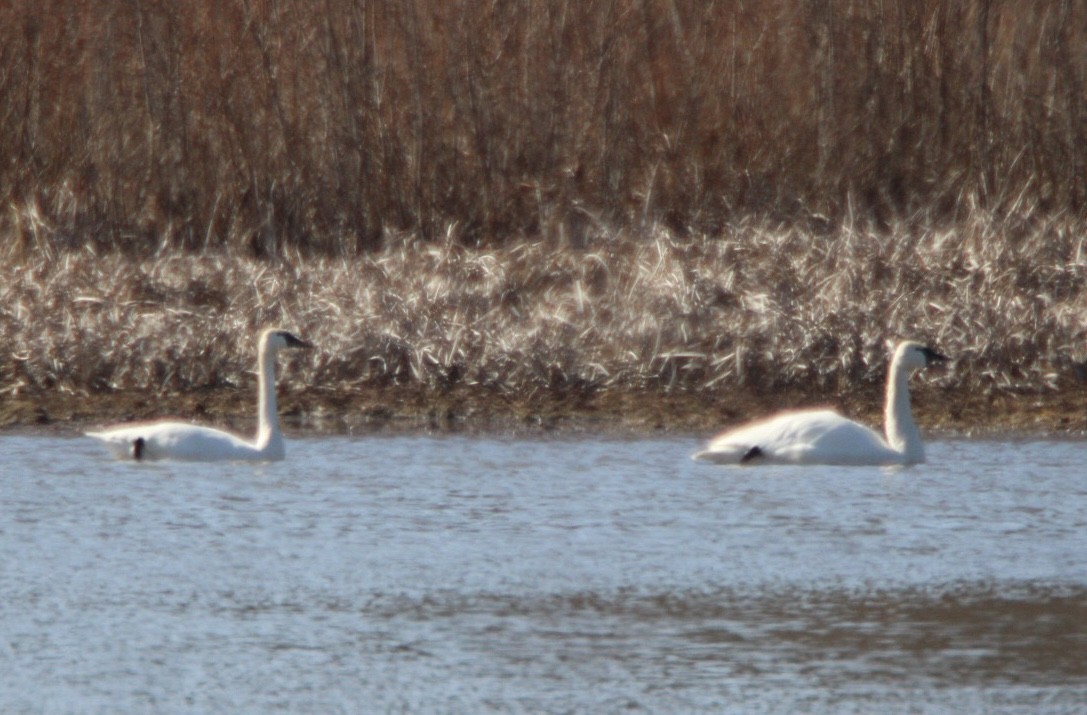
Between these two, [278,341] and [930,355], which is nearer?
[930,355]

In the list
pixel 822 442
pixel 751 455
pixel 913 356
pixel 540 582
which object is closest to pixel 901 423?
pixel 822 442

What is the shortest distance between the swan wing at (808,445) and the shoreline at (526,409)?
1.02 meters

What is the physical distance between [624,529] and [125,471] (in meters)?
2.90

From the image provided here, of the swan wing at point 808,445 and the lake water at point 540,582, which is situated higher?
the swan wing at point 808,445

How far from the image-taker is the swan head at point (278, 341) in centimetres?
1122

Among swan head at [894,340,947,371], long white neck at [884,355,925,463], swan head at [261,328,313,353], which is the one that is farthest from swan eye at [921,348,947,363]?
swan head at [261,328,313,353]

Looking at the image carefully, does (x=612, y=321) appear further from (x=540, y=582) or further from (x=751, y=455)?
(x=540, y=582)

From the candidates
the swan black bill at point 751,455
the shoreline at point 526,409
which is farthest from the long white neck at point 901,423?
the shoreline at point 526,409

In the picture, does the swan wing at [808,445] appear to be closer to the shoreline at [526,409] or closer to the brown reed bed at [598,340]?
the shoreline at [526,409]

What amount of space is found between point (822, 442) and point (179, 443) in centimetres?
311

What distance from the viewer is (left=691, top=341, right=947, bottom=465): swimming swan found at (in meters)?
10.4

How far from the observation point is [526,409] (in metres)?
12.0

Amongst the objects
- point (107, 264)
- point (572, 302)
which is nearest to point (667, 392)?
point (572, 302)

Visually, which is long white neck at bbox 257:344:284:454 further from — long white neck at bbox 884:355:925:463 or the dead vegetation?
the dead vegetation
